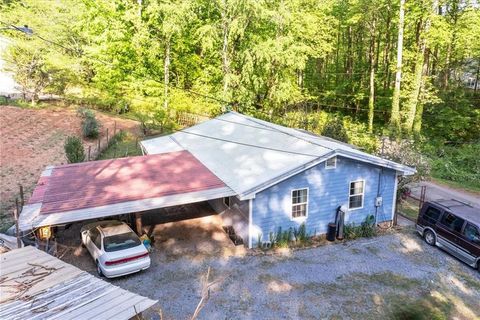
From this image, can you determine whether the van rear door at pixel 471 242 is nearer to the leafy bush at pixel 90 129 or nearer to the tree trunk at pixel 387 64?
the leafy bush at pixel 90 129

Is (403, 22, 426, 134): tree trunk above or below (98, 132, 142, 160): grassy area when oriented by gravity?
above

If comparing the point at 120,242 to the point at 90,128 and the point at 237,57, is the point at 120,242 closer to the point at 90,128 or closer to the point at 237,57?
the point at 90,128

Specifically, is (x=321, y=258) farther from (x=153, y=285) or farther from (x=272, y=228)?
(x=153, y=285)

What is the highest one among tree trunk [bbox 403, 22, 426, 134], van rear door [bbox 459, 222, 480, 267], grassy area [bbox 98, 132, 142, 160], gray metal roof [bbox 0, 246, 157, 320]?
tree trunk [bbox 403, 22, 426, 134]

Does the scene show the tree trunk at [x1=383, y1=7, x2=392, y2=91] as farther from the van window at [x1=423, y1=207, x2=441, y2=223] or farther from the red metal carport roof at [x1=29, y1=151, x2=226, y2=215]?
the red metal carport roof at [x1=29, y1=151, x2=226, y2=215]

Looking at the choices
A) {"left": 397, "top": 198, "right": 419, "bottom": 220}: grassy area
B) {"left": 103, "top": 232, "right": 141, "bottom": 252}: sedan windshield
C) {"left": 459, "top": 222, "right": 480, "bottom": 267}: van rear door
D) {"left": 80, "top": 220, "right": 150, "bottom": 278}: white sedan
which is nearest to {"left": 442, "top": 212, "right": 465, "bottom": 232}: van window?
{"left": 459, "top": 222, "right": 480, "bottom": 267}: van rear door

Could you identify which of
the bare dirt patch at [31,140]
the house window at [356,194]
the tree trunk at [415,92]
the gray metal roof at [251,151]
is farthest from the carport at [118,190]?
the tree trunk at [415,92]

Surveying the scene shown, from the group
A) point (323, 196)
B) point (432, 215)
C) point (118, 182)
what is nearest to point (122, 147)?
point (118, 182)

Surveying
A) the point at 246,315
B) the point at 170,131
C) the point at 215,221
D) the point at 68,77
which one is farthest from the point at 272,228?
the point at 68,77
